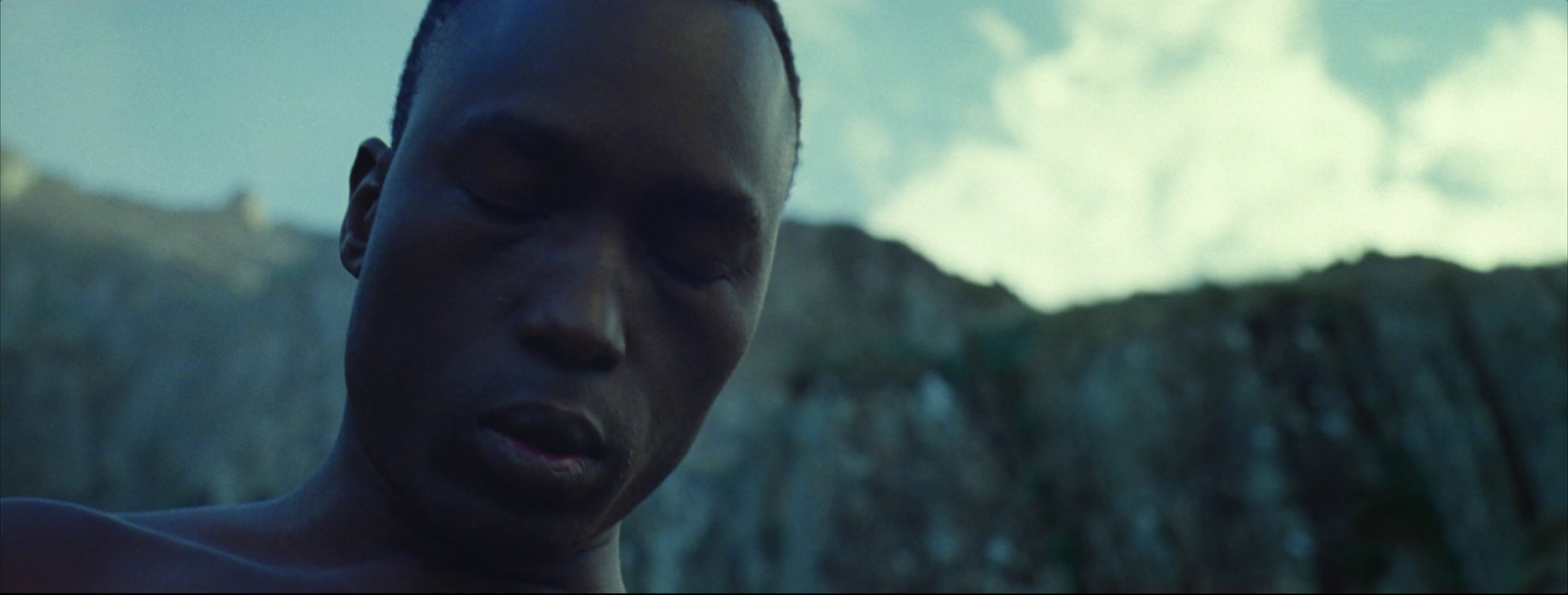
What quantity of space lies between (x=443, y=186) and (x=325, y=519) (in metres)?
0.42

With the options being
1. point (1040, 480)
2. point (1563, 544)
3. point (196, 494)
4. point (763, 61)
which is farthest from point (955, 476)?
point (196, 494)

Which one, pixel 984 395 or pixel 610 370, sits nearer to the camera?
pixel 610 370

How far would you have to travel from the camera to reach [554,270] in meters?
1.15

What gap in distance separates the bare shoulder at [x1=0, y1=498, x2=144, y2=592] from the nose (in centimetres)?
49

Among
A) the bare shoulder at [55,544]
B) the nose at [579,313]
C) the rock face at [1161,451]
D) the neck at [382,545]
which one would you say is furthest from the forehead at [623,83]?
the rock face at [1161,451]

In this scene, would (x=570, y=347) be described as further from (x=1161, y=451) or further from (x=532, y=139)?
(x=1161, y=451)

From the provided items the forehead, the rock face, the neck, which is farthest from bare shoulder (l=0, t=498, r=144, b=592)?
the rock face

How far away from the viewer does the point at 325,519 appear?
1292 mm

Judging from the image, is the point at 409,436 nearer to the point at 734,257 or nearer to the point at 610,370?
the point at 610,370

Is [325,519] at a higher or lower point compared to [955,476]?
higher

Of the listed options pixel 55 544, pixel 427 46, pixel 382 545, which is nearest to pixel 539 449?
pixel 382 545

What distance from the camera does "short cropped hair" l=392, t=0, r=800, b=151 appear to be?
1476mm

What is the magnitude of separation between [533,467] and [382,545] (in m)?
0.27

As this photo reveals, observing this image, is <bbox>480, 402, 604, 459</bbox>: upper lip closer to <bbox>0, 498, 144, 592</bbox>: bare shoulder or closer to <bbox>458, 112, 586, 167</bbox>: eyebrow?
<bbox>458, 112, 586, 167</bbox>: eyebrow
